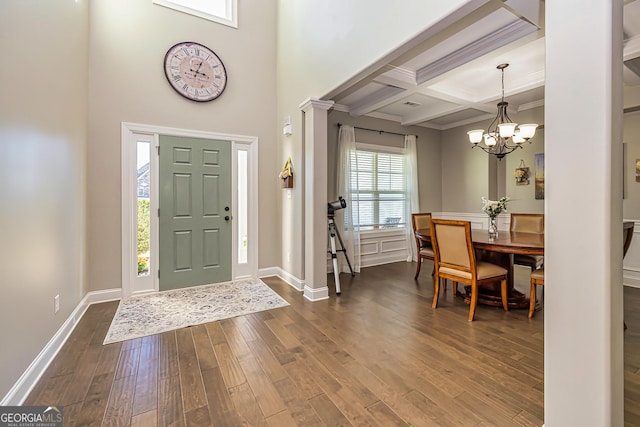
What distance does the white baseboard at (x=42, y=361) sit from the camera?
64.3 inches

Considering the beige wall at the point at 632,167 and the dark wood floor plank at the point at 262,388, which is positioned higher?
the beige wall at the point at 632,167

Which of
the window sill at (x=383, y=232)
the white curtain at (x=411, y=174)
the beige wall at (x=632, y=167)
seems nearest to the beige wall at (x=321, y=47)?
the window sill at (x=383, y=232)

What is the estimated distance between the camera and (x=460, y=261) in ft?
9.64

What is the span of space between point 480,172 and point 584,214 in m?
4.73

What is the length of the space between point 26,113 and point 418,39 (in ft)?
9.07

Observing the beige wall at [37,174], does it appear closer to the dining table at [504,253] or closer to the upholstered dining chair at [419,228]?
the dining table at [504,253]

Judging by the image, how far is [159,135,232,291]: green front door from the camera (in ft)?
12.4

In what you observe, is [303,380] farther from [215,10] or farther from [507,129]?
[215,10]

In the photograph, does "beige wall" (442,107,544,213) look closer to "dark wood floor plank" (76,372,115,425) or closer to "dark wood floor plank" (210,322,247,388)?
"dark wood floor plank" (210,322,247,388)

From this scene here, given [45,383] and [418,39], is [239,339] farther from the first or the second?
[418,39]

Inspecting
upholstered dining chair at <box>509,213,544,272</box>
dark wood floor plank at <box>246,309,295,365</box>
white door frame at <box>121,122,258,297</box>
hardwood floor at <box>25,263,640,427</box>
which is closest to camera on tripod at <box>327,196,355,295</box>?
hardwood floor at <box>25,263,640,427</box>

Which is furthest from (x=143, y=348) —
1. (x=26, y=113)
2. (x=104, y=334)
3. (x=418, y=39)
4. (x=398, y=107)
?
(x=398, y=107)

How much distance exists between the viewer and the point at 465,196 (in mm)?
5734

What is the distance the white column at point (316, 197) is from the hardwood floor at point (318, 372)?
0.53 meters
